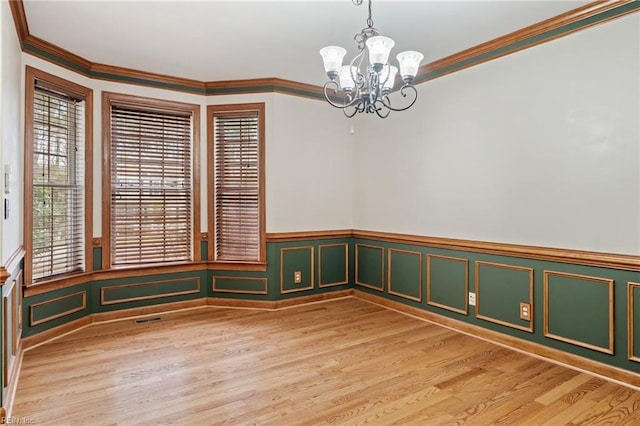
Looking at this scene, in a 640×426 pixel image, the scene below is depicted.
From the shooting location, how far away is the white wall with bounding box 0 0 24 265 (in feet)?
7.63

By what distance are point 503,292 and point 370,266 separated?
5.80ft

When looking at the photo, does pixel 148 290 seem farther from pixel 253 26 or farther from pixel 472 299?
pixel 472 299

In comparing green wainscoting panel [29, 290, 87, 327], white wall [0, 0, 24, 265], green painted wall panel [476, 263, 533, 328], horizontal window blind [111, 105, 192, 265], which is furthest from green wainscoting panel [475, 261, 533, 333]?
green wainscoting panel [29, 290, 87, 327]

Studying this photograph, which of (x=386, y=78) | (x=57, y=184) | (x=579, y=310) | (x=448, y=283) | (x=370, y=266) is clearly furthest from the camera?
(x=370, y=266)

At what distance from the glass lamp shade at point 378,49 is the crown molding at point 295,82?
1672mm

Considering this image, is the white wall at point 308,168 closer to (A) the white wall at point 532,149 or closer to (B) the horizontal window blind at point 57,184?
(A) the white wall at point 532,149

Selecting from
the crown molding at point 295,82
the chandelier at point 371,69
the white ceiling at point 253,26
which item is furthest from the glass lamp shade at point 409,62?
the crown molding at point 295,82

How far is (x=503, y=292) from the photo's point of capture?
141 inches

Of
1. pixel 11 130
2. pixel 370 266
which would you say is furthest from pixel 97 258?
pixel 370 266

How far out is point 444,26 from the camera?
10.6 ft

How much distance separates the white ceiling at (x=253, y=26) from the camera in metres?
2.90

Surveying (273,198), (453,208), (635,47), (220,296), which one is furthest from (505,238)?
(220,296)

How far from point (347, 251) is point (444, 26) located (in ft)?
9.54

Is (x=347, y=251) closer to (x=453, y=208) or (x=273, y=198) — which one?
(x=273, y=198)
